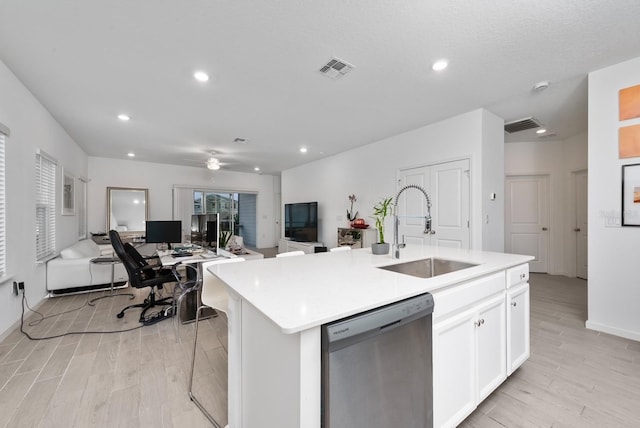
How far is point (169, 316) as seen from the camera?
121 inches

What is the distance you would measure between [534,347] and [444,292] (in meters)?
1.85

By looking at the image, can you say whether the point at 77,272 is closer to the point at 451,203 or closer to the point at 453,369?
the point at 453,369

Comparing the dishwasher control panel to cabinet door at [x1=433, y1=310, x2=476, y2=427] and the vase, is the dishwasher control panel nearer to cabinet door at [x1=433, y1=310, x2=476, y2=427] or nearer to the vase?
cabinet door at [x1=433, y1=310, x2=476, y2=427]

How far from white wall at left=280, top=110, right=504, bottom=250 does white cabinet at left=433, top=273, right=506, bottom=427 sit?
2.16 metres

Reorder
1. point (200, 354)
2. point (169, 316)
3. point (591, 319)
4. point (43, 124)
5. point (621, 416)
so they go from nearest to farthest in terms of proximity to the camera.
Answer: point (621, 416)
point (200, 354)
point (591, 319)
point (169, 316)
point (43, 124)

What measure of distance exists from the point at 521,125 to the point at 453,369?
4390mm

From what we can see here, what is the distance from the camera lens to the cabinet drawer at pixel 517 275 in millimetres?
1779

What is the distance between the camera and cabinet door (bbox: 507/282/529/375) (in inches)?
69.2

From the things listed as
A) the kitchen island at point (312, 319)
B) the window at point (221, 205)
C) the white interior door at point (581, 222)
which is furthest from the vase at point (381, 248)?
the window at point (221, 205)

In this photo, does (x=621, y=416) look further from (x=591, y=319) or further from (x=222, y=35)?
(x=222, y=35)

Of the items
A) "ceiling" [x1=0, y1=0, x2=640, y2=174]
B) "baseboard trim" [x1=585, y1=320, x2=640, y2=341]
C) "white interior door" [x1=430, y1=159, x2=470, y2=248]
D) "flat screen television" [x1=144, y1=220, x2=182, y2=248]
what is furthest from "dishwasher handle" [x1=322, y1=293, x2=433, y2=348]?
"flat screen television" [x1=144, y1=220, x2=182, y2=248]

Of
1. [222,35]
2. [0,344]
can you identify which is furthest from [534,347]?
[0,344]

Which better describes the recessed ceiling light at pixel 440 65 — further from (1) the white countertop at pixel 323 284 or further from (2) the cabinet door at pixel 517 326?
(2) the cabinet door at pixel 517 326

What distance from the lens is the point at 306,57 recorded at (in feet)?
7.67
